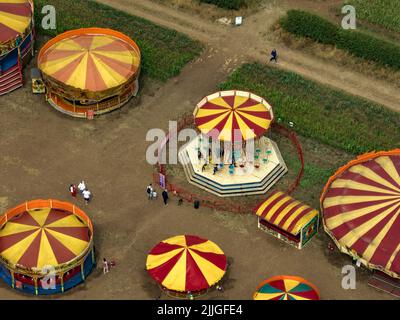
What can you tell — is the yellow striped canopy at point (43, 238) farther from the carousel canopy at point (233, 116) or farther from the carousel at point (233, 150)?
the carousel canopy at point (233, 116)

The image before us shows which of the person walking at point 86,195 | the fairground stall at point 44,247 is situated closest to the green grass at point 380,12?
the person walking at point 86,195

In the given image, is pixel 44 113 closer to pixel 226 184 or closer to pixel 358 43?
pixel 226 184

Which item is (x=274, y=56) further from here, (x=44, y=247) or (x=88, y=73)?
(x=44, y=247)

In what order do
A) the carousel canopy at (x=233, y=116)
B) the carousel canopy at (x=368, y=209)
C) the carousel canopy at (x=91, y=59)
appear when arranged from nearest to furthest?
the carousel canopy at (x=368, y=209)
the carousel canopy at (x=233, y=116)
the carousel canopy at (x=91, y=59)

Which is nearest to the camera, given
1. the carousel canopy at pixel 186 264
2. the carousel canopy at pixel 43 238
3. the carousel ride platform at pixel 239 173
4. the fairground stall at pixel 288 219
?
the carousel canopy at pixel 186 264

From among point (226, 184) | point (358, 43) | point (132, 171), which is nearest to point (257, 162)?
point (226, 184)

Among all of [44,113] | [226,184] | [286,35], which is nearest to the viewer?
[226,184]
